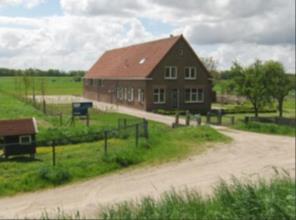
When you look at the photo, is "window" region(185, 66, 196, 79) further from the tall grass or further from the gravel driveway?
the gravel driveway

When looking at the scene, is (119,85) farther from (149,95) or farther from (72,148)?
(72,148)

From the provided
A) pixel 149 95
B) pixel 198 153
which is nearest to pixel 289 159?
pixel 198 153

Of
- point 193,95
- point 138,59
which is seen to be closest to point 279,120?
point 193,95

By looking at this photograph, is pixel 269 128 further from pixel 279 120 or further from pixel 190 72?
pixel 190 72

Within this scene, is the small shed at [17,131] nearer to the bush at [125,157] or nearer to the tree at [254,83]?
the bush at [125,157]

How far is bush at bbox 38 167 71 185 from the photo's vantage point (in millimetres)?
5953

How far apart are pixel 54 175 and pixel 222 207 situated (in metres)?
2.98

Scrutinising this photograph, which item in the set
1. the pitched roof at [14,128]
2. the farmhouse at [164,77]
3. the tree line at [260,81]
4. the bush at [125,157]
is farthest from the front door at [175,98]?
the pitched roof at [14,128]

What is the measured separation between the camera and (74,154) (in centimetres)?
593

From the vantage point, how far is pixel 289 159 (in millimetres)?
9586

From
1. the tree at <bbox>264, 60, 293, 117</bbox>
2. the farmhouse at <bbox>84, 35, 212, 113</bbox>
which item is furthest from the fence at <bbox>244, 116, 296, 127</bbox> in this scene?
the farmhouse at <bbox>84, 35, 212, 113</bbox>

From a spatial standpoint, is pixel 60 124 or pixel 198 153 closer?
pixel 60 124

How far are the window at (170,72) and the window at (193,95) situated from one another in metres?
0.93

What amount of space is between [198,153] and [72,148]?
4.75 m
